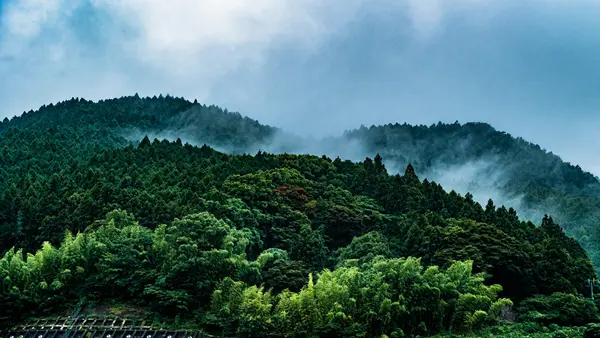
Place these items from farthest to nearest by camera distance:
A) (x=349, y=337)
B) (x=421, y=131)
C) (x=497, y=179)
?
(x=421, y=131)
(x=497, y=179)
(x=349, y=337)

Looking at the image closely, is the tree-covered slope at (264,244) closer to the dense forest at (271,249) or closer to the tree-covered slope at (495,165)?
the dense forest at (271,249)

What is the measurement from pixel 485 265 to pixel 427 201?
12.2 meters

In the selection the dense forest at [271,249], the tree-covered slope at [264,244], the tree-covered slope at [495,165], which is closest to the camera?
the dense forest at [271,249]

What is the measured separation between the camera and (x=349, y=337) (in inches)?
950

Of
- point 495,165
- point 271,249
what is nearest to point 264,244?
point 271,249

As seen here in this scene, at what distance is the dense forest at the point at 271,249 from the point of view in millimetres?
25750

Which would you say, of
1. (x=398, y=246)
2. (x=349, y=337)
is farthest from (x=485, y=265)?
(x=349, y=337)

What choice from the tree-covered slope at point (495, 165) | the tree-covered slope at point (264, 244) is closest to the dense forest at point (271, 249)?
the tree-covered slope at point (264, 244)

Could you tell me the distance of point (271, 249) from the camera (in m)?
34.3

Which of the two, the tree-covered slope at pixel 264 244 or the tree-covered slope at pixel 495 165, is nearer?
the tree-covered slope at pixel 264 244

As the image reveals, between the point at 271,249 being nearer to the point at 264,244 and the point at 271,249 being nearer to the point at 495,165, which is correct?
the point at 264,244

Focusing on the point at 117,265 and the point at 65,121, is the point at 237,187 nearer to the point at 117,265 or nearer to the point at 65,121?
the point at 117,265

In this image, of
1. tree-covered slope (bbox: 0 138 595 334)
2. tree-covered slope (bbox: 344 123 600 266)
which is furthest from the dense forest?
tree-covered slope (bbox: 344 123 600 266)

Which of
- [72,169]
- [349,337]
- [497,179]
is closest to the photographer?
[349,337]
